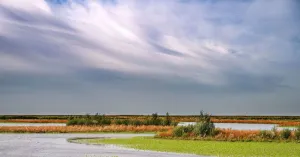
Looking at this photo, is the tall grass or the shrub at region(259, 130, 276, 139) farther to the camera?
the tall grass

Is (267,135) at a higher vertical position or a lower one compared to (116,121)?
lower

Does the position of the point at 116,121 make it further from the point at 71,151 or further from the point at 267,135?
the point at 71,151

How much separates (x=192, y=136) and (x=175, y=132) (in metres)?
2.05

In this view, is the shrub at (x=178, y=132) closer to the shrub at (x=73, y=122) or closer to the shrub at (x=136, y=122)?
the shrub at (x=136, y=122)

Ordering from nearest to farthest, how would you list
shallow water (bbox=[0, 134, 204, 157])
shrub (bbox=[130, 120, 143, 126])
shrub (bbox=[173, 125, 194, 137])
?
shallow water (bbox=[0, 134, 204, 157])
shrub (bbox=[173, 125, 194, 137])
shrub (bbox=[130, 120, 143, 126])

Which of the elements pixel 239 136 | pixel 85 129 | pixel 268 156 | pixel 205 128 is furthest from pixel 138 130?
pixel 268 156

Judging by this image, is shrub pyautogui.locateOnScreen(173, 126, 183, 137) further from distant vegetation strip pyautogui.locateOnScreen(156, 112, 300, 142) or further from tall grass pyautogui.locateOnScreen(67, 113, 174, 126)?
tall grass pyautogui.locateOnScreen(67, 113, 174, 126)

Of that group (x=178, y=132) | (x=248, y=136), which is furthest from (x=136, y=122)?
(x=248, y=136)

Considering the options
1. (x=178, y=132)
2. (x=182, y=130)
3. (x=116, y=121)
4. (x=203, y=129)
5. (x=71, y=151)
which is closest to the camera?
(x=71, y=151)

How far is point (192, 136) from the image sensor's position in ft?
149

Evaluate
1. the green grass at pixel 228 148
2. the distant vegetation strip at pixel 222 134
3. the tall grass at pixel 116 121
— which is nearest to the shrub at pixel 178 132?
the distant vegetation strip at pixel 222 134

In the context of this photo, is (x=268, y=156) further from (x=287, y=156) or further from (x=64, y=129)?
(x=64, y=129)

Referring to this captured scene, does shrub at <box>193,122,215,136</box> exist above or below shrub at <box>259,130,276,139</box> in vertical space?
above

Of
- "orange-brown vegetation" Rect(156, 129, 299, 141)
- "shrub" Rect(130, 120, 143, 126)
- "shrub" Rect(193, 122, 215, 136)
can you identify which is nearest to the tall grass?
"shrub" Rect(130, 120, 143, 126)
